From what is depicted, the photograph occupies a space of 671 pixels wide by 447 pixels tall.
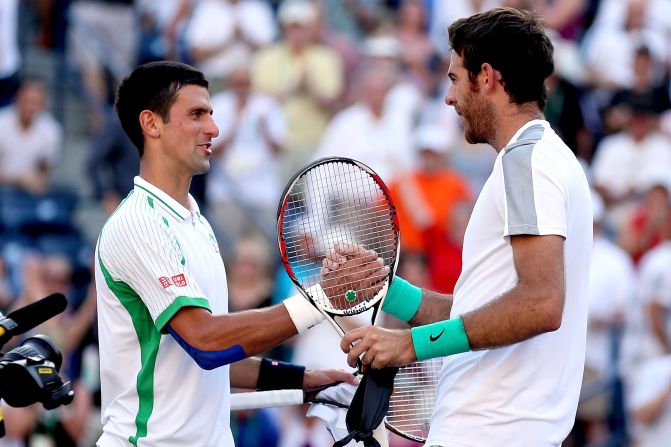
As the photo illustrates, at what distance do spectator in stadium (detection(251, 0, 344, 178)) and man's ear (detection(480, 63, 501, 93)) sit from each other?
21.7 feet

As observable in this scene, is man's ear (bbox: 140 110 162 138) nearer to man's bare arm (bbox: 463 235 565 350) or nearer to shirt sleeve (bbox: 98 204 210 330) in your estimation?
shirt sleeve (bbox: 98 204 210 330)

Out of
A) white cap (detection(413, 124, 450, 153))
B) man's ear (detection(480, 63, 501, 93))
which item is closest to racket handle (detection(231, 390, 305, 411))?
man's ear (detection(480, 63, 501, 93))

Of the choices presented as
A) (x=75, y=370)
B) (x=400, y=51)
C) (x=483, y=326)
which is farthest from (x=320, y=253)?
(x=400, y=51)

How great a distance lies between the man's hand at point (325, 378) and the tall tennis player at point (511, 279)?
520 mm

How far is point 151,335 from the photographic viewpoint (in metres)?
4.53

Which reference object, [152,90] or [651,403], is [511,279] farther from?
[651,403]

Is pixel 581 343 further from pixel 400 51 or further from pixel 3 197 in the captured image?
pixel 400 51

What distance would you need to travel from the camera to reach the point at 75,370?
28.5ft

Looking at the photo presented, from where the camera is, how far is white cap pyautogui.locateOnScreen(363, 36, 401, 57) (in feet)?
36.2

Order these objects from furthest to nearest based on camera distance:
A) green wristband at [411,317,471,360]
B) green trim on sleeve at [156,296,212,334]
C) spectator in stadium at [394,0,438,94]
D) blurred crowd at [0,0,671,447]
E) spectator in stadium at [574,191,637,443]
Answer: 1. spectator in stadium at [394,0,438,94]
2. spectator in stadium at [574,191,637,443]
3. blurred crowd at [0,0,671,447]
4. green trim on sleeve at [156,296,212,334]
5. green wristband at [411,317,471,360]

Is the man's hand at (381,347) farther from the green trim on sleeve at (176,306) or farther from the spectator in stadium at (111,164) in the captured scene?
the spectator in stadium at (111,164)

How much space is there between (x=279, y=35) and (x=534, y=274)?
8.15m

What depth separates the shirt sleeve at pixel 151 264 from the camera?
436 centimetres

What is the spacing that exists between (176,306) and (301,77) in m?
6.97
